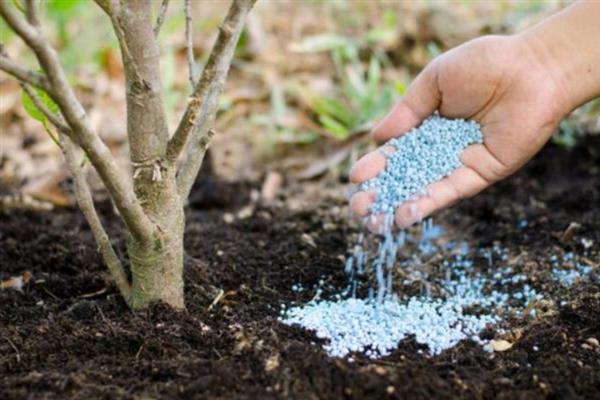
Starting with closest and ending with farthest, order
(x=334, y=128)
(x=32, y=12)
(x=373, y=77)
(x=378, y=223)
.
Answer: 1. (x=32, y=12)
2. (x=378, y=223)
3. (x=334, y=128)
4. (x=373, y=77)

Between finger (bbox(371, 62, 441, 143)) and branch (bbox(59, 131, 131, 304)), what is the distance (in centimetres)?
93

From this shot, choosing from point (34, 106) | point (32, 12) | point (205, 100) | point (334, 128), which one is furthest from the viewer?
point (334, 128)

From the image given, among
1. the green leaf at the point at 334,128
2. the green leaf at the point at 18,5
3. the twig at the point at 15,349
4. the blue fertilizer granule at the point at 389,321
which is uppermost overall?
the green leaf at the point at 334,128

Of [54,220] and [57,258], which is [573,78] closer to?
[57,258]

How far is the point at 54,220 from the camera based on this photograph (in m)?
2.74

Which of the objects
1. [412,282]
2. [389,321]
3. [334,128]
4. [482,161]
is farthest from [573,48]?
[334,128]

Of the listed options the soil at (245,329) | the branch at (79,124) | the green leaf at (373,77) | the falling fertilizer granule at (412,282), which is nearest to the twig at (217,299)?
the soil at (245,329)

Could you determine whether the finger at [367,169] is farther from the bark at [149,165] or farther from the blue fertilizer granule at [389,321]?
the bark at [149,165]

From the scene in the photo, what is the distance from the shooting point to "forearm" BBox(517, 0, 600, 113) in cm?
218

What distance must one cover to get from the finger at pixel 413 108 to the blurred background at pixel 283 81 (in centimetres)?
86

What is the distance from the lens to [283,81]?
4.07m

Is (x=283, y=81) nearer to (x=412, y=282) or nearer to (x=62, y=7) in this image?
(x=62, y=7)

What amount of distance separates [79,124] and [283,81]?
2.69 meters

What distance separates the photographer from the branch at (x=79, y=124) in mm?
1318
